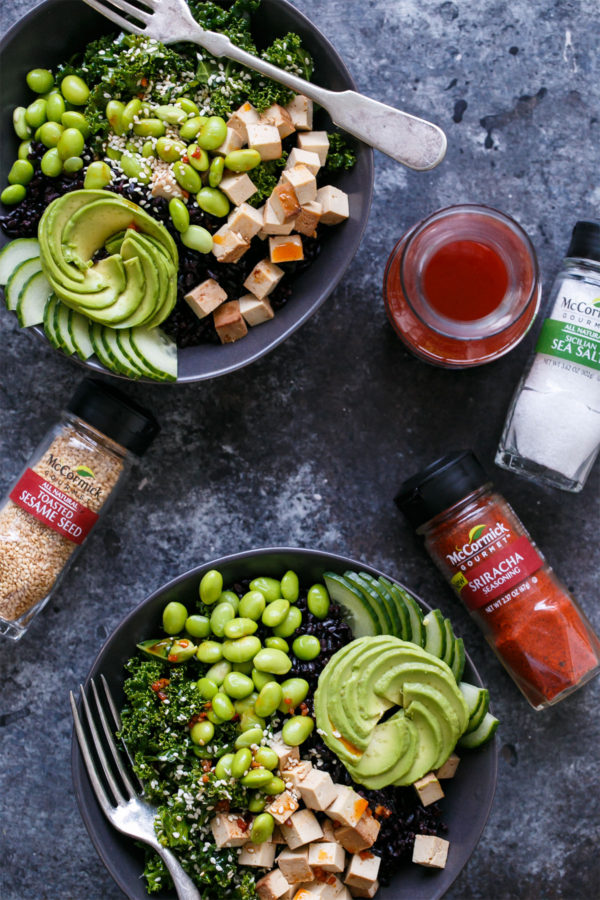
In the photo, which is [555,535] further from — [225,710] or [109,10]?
[109,10]

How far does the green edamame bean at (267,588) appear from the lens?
5.72 ft

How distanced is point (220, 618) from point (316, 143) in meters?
1.02

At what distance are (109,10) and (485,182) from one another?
941 millimetres

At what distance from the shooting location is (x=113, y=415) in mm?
1749

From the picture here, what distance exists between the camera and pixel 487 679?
6.40 ft

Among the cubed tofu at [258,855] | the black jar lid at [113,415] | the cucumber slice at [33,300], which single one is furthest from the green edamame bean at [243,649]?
the cucumber slice at [33,300]

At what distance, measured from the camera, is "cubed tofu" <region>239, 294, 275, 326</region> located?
169cm

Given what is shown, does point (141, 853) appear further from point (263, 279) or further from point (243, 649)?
point (263, 279)

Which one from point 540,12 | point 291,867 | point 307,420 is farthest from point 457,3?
point 291,867

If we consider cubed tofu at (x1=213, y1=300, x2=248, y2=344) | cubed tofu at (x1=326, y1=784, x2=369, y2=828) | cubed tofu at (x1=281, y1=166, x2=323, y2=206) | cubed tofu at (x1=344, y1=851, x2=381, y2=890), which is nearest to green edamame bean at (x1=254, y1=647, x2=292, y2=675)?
cubed tofu at (x1=326, y1=784, x2=369, y2=828)

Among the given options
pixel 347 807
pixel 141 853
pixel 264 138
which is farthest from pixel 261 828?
pixel 264 138

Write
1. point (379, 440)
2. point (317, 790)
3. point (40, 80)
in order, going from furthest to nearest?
1. point (379, 440)
2. point (40, 80)
3. point (317, 790)

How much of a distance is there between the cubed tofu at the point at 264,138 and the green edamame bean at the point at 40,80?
454 mm

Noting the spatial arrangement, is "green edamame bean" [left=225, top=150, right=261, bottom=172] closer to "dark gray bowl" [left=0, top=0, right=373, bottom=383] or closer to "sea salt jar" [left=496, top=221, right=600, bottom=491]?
"dark gray bowl" [left=0, top=0, right=373, bottom=383]
